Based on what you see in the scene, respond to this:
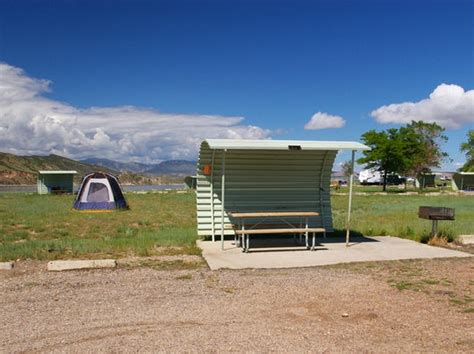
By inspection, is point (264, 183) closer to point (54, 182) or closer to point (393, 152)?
point (54, 182)

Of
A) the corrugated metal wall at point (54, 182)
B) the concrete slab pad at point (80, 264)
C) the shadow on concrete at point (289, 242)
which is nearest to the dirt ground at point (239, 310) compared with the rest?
the concrete slab pad at point (80, 264)

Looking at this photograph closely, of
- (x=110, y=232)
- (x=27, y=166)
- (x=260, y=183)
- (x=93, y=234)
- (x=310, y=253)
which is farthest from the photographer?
(x=27, y=166)

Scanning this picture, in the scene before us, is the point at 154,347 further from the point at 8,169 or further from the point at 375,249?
the point at 8,169

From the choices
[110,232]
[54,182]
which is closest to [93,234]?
[110,232]

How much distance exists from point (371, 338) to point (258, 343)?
110cm

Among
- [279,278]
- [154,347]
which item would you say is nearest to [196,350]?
[154,347]

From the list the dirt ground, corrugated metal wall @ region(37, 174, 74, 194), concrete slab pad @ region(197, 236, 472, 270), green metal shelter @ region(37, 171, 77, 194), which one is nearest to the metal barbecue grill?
concrete slab pad @ region(197, 236, 472, 270)

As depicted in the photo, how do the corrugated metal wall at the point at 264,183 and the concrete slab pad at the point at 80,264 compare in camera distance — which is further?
the corrugated metal wall at the point at 264,183

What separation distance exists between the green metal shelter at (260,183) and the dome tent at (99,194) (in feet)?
40.4

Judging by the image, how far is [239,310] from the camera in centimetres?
541

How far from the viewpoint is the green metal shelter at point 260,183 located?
10.5 metres

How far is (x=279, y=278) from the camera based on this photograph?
7000 mm

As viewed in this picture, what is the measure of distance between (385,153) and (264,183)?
3756cm

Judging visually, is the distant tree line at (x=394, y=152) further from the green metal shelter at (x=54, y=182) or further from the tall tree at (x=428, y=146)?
the green metal shelter at (x=54, y=182)
